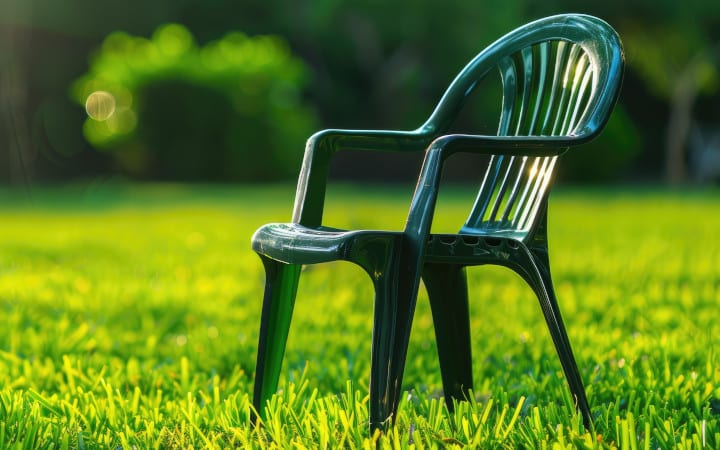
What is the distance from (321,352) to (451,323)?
122 centimetres

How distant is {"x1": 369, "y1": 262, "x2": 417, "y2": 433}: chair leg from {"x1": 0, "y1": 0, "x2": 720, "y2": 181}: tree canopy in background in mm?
20912

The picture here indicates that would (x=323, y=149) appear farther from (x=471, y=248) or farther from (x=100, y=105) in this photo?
(x=100, y=105)

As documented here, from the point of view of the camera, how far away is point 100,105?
2458cm

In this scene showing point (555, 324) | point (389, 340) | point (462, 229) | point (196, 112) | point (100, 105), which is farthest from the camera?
point (100, 105)

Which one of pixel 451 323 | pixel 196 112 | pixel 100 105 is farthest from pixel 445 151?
pixel 100 105

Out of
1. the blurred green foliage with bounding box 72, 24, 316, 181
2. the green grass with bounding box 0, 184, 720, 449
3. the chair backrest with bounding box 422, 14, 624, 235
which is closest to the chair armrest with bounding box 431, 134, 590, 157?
the chair backrest with bounding box 422, 14, 624, 235

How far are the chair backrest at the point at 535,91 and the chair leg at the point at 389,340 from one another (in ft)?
1.49

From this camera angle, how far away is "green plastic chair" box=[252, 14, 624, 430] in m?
2.07

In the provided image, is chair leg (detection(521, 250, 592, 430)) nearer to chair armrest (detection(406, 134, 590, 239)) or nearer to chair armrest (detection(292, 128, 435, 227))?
chair armrest (detection(406, 134, 590, 239))

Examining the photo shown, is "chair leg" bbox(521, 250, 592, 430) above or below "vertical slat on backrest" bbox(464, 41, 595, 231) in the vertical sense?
below

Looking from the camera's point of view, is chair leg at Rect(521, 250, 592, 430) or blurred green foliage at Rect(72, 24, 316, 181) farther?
blurred green foliage at Rect(72, 24, 316, 181)

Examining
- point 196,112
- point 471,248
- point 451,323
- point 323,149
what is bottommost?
point 451,323

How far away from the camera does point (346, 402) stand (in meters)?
2.50

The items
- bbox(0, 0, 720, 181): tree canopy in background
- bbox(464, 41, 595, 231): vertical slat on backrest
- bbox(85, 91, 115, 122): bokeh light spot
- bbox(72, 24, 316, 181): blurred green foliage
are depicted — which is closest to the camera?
bbox(464, 41, 595, 231): vertical slat on backrest
